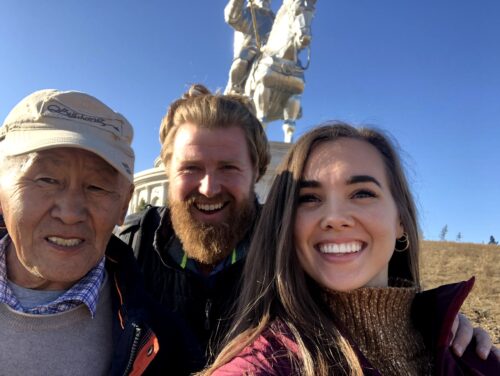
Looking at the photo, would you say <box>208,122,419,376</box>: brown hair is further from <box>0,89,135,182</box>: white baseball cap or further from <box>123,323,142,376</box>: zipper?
<box>0,89,135,182</box>: white baseball cap

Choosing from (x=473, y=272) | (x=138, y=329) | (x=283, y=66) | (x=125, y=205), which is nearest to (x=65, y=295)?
(x=138, y=329)

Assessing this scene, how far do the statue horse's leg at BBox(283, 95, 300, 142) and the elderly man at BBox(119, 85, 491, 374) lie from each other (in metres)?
9.72

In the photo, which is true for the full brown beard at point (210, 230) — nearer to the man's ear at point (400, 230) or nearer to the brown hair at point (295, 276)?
the brown hair at point (295, 276)

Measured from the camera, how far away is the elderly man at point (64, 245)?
4.97 feet

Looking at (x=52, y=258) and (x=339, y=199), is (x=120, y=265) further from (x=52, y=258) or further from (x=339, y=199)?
(x=339, y=199)

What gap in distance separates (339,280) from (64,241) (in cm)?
107

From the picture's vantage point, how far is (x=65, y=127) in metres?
1.58

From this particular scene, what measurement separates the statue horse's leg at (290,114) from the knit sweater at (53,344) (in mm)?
11379

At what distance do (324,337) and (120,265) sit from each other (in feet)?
3.06

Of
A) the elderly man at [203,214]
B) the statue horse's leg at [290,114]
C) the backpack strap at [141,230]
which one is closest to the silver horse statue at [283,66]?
the statue horse's leg at [290,114]

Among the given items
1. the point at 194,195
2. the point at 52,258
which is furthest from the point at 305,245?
the point at 194,195

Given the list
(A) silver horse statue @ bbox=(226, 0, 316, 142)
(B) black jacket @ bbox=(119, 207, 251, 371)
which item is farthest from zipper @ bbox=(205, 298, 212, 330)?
(A) silver horse statue @ bbox=(226, 0, 316, 142)

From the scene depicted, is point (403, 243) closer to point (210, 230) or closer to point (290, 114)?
point (210, 230)

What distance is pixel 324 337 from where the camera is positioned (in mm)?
1469
